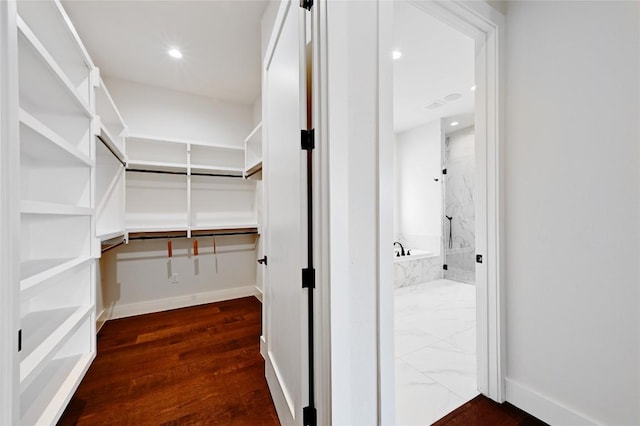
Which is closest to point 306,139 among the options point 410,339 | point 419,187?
point 410,339

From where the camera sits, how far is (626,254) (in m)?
1.20

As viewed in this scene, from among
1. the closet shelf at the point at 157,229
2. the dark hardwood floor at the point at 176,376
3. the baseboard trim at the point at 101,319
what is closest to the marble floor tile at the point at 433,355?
the dark hardwood floor at the point at 176,376

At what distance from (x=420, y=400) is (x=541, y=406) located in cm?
63

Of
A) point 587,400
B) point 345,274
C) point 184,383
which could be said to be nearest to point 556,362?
point 587,400

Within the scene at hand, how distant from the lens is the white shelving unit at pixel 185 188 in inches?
120

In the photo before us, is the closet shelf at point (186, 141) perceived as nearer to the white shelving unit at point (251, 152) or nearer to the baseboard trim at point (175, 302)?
the white shelving unit at point (251, 152)

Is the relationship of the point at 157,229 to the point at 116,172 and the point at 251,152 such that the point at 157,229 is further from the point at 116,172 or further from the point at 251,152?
the point at 251,152

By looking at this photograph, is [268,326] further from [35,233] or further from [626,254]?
[626,254]

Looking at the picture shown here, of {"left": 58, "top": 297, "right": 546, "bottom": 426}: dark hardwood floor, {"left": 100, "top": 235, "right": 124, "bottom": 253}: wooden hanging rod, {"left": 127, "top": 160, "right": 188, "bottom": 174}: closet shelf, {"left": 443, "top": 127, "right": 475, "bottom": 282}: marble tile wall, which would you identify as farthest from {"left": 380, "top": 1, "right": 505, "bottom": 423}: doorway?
{"left": 443, "top": 127, "right": 475, "bottom": 282}: marble tile wall

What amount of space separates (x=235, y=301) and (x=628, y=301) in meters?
3.43

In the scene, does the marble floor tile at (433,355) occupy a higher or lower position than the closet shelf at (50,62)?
lower

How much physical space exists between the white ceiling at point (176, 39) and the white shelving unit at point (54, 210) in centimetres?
84

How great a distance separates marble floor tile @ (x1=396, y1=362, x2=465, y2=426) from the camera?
1.48 metres

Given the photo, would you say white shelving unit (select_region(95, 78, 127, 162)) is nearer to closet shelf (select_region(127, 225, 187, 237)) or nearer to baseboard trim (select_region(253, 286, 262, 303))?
closet shelf (select_region(127, 225, 187, 237))
